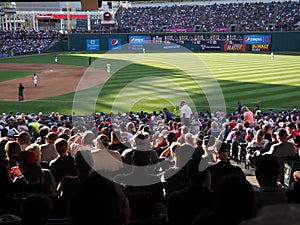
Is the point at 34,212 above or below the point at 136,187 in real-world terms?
above

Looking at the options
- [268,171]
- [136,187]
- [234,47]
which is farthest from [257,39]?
[268,171]

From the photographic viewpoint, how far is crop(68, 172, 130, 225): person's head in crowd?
3420mm

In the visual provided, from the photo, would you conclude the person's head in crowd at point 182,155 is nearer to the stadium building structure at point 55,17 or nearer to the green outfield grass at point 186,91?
the green outfield grass at point 186,91

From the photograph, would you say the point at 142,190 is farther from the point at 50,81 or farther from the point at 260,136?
the point at 50,81

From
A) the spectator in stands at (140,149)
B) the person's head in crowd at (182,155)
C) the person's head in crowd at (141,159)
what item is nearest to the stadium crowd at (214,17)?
the spectator in stands at (140,149)

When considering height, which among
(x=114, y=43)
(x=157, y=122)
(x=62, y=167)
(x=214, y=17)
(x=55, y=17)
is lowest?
(x=157, y=122)

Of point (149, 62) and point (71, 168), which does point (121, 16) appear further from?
point (71, 168)

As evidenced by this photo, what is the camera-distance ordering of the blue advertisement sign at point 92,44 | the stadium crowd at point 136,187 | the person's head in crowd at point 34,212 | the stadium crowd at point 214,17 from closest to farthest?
the stadium crowd at point 136,187 < the person's head in crowd at point 34,212 < the stadium crowd at point 214,17 < the blue advertisement sign at point 92,44

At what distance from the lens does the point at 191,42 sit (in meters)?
68.8

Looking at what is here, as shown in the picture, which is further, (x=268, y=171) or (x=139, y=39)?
(x=139, y=39)

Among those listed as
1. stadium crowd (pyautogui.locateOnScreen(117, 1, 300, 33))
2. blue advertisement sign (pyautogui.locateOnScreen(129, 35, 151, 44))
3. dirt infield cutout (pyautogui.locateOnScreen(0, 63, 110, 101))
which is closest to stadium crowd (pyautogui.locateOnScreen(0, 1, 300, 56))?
stadium crowd (pyautogui.locateOnScreen(117, 1, 300, 33))

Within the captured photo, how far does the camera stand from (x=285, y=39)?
61531mm

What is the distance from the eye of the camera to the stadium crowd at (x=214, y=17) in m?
69.2

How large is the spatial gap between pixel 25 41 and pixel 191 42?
33.2 metres
